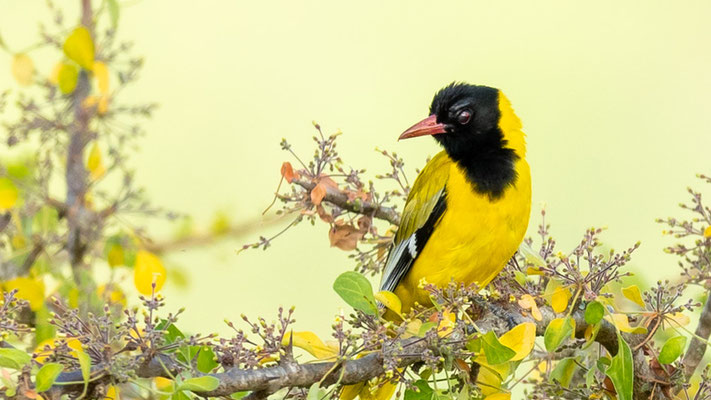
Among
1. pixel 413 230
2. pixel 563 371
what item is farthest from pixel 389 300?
pixel 413 230

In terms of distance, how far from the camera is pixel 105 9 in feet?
9.75

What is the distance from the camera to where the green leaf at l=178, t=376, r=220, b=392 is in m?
1.49

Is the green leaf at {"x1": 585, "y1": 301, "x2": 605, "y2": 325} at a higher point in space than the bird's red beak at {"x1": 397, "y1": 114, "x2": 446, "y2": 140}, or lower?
lower

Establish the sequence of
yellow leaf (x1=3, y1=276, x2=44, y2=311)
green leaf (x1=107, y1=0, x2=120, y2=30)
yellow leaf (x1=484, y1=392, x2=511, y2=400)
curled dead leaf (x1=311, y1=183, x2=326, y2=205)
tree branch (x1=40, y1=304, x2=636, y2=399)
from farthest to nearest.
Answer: green leaf (x1=107, y1=0, x2=120, y2=30), yellow leaf (x1=3, y1=276, x2=44, y2=311), curled dead leaf (x1=311, y1=183, x2=326, y2=205), yellow leaf (x1=484, y1=392, x2=511, y2=400), tree branch (x1=40, y1=304, x2=636, y2=399)

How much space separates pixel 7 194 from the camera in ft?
9.12

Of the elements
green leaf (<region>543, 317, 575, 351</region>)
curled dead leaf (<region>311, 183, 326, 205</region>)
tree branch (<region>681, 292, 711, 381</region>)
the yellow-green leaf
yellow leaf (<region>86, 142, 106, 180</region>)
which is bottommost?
tree branch (<region>681, 292, 711, 381</region>)

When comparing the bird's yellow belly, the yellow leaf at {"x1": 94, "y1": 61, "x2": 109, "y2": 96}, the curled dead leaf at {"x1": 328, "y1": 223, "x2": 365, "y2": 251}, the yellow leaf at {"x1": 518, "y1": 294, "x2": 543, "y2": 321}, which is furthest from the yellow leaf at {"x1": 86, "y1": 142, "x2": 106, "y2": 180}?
the yellow leaf at {"x1": 518, "y1": 294, "x2": 543, "y2": 321}

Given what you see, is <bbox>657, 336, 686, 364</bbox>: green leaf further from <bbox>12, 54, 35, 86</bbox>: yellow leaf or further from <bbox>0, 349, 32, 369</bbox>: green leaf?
<bbox>12, 54, 35, 86</bbox>: yellow leaf

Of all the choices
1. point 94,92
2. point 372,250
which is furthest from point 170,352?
point 94,92

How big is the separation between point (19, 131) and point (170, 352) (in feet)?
5.06

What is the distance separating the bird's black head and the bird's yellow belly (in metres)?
0.09

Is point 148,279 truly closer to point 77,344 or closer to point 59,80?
point 77,344

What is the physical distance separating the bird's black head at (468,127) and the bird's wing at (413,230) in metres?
0.16

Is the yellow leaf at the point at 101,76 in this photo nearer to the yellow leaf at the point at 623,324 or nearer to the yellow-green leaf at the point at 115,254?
the yellow-green leaf at the point at 115,254
